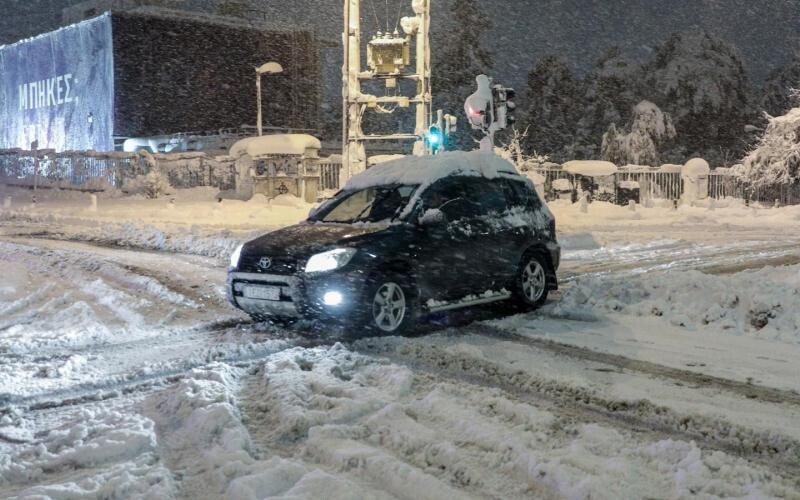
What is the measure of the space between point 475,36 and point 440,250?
Answer: 185 ft

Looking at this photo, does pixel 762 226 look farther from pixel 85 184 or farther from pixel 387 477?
pixel 85 184

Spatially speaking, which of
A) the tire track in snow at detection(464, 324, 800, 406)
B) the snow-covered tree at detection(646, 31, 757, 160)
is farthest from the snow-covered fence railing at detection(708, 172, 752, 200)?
the tire track in snow at detection(464, 324, 800, 406)

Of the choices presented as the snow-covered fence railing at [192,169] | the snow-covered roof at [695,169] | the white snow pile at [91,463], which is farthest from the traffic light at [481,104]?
the snow-covered fence railing at [192,169]

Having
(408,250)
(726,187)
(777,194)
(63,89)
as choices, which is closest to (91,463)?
(408,250)

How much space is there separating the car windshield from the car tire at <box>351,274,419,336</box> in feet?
2.72

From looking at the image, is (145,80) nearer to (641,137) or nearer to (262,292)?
(641,137)

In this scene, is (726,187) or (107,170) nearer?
(107,170)

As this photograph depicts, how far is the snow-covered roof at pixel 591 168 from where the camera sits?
34.0 meters

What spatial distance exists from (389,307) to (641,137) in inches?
1859

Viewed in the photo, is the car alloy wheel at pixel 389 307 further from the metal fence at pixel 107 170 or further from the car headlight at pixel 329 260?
the metal fence at pixel 107 170

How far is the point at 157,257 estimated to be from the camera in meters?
16.0

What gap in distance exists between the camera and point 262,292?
343 inches

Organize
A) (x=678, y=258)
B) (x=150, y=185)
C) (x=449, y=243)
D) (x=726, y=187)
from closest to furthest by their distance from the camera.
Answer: (x=449, y=243) → (x=678, y=258) → (x=150, y=185) → (x=726, y=187)

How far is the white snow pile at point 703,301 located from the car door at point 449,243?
1.31m
